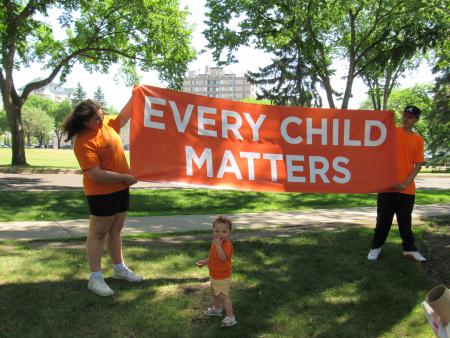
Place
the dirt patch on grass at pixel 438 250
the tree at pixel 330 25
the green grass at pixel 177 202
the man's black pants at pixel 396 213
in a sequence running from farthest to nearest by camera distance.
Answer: the tree at pixel 330 25 → the green grass at pixel 177 202 → the man's black pants at pixel 396 213 → the dirt patch on grass at pixel 438 250

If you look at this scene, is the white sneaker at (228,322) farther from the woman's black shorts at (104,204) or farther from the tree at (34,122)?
the tree at (34,122)

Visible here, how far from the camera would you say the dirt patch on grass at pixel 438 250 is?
18.0ft

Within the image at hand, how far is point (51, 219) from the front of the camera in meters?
8.51

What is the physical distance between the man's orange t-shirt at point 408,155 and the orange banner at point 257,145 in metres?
0.11

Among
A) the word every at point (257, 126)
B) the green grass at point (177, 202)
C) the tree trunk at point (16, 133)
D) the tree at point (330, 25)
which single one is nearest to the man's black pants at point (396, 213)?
the word every at point (257, 126)

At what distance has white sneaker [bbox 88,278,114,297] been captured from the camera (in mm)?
4383

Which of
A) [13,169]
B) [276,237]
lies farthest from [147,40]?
[276,237]

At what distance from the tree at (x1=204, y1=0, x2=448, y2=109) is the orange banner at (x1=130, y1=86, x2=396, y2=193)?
12.8m

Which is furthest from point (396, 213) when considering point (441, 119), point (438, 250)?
point (441, 119)

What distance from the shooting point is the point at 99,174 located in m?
4.08

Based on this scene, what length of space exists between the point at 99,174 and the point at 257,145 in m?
1.97

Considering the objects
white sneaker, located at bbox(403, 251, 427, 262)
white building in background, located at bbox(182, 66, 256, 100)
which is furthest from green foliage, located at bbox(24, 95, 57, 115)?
white sneaker, located at bbox(403, 251, 427, 262)

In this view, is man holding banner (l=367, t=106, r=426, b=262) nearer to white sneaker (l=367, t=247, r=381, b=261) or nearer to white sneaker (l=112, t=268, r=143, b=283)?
white sneaker (l=367, t=247, r=381, b=261)

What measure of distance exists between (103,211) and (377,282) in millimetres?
Answer: 3212
